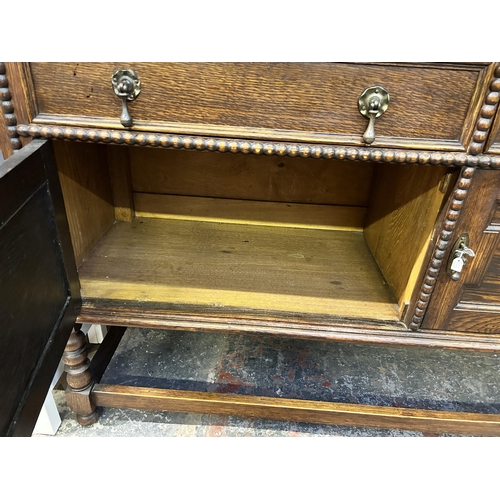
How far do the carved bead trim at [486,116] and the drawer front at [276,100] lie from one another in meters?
0.01

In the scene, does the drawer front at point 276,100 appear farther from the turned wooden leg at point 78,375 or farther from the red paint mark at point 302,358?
the red paint mark at point 302,358

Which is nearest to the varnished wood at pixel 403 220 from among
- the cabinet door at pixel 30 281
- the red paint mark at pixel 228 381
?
the red paint mark at pixel 228 381

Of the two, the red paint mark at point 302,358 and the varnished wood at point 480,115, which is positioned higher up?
the varnished wood at point 480,115

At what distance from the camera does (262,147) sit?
0.53 m

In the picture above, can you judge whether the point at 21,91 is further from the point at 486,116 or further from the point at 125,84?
the point at 486,116

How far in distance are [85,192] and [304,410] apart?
0.62 meters

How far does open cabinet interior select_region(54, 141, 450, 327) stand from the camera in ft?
2.30

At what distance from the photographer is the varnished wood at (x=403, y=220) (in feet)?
2.03

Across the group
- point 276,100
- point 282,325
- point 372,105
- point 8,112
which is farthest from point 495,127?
point 8,112

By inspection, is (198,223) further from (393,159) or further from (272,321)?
(393,159)

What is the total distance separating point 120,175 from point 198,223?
0.22 m

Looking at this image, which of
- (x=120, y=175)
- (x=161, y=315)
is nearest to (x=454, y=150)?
(x=161, y=315)

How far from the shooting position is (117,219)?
972 mm

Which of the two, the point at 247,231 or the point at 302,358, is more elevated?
the point at 247,231
